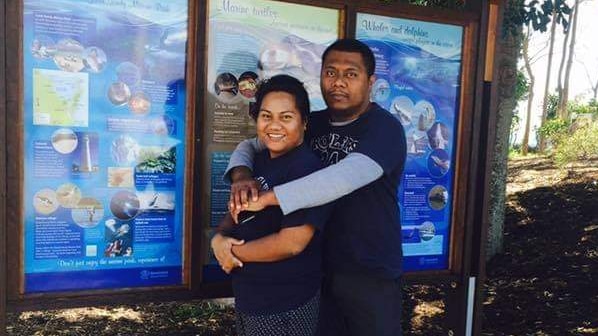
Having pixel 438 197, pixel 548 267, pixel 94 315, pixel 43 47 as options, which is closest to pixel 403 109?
pixel 438 197

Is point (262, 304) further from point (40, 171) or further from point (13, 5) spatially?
point (13, 5)

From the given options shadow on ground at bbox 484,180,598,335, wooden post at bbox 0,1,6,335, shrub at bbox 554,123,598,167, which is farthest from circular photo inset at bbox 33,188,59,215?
shrub at bbox 554,123,598,167

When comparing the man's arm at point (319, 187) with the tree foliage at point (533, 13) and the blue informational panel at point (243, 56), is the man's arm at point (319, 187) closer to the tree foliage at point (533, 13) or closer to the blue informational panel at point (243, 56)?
the blue informational panel at point (243, 56)

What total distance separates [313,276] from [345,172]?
0.43 m

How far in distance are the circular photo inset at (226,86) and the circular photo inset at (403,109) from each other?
3.12ft

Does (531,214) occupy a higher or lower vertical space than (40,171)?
lower

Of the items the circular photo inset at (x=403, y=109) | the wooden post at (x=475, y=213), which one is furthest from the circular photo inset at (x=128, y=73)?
the wooden post at (x=475, y=213)

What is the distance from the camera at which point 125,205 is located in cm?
271

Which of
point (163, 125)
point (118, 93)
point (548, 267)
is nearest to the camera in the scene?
point (118, 93)

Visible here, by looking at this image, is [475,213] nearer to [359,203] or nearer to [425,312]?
[359,203]

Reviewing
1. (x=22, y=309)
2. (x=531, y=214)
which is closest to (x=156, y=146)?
(x=22, y=309)

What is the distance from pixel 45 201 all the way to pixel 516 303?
4.35 m

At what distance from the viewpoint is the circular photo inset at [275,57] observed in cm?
297

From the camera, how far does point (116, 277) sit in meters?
2.71
